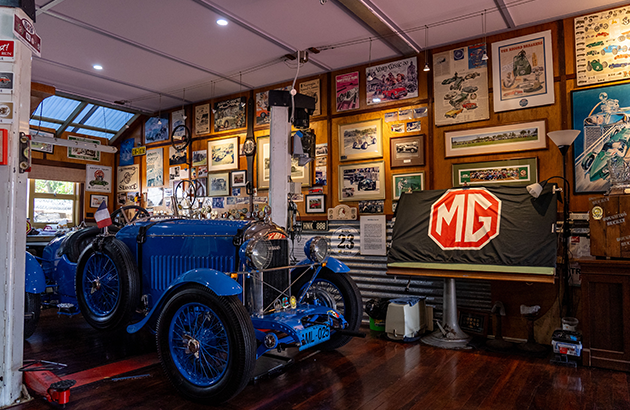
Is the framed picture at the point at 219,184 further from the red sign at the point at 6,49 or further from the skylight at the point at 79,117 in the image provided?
the red sign at the point at 6,49

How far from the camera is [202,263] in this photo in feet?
12.0

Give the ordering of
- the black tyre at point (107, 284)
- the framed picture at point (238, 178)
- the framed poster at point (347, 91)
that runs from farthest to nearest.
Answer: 1. the framed picture at point (238, 178)
2. the framed poster at point (347, 91)
3. the black tyre at point (107, 284)

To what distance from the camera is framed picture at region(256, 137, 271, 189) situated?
660cm

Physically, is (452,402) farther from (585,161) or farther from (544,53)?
(544,53)

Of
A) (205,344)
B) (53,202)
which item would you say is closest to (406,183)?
(205,344)

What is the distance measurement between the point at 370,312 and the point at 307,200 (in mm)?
1923

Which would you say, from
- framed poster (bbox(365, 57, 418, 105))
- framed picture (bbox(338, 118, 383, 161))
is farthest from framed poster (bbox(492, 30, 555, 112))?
framed picture (bbox(338, 118, 383, 161))

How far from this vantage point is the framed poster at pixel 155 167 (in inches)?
312

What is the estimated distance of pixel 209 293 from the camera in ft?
9.27

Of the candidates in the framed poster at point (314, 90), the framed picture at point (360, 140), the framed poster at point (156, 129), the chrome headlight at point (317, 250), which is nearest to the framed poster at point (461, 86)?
the framed picture at point (360, 140)

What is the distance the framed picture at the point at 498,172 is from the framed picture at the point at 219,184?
3.73m

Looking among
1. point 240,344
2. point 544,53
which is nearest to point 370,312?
point 240,344

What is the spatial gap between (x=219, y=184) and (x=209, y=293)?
4525 millimetres

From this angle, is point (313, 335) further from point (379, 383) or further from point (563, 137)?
point (563, 137)
